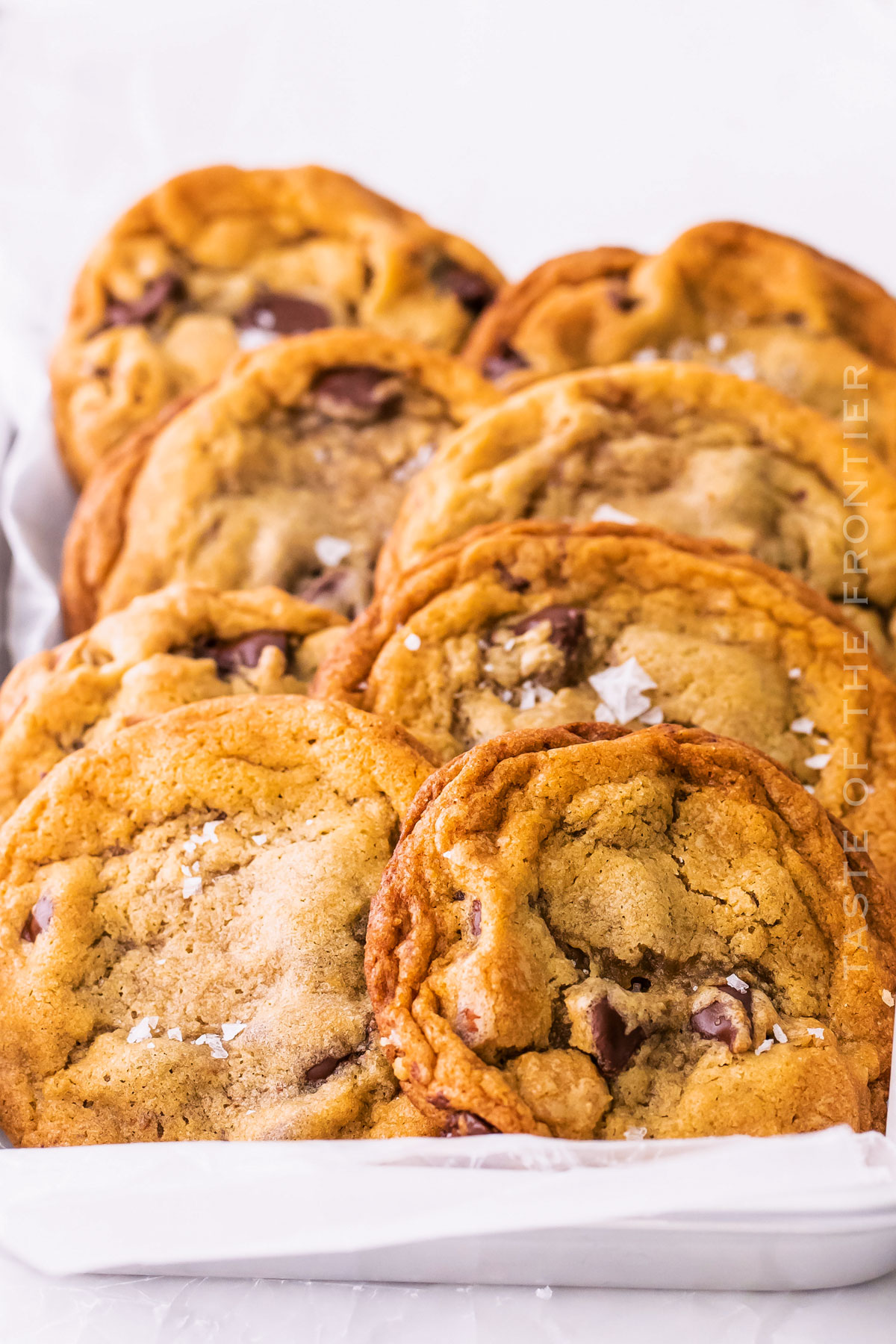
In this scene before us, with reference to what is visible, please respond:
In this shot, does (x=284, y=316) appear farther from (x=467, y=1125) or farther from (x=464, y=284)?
(x=467, y=1125)

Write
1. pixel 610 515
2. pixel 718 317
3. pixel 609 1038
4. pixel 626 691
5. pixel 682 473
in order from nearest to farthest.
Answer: pixel 609 1038, pixel 626 691, pixel 610 515, pixel 682 473, pixel 718 317

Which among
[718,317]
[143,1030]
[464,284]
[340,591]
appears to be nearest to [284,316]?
[464,284]

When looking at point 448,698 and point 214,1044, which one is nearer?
point 214,1044

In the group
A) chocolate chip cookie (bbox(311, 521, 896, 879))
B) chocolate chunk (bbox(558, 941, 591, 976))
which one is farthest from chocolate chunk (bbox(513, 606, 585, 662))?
chocolate chunk (bbox(558, 941, 591, 976))

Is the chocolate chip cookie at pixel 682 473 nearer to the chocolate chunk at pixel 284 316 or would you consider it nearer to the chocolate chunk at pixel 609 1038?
the chocolate chunk at pixel 284 316

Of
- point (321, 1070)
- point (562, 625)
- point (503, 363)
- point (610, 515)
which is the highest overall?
point (503, 363)

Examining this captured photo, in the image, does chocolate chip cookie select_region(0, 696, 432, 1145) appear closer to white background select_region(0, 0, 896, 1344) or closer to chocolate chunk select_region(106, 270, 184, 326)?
chocolate chunk select_region(106, 270, 184, 326)

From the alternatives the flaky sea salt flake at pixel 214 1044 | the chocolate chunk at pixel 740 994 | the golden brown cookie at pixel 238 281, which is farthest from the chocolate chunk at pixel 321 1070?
the golden brown cookie at pixel 238 281
